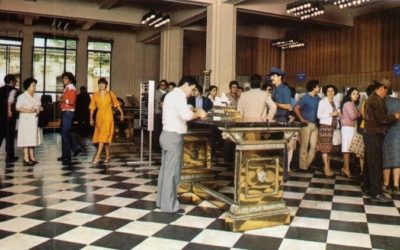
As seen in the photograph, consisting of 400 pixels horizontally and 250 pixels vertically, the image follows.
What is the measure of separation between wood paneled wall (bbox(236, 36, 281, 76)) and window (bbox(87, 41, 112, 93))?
5536 millimetres

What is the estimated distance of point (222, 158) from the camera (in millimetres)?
8586

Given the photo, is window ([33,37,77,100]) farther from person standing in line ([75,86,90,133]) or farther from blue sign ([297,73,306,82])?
blue sign ([297,73,306,82])

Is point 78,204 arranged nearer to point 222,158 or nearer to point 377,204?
point 377,204

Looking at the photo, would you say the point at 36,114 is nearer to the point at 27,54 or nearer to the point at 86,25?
the point at 86,25

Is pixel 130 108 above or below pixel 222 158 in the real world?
above

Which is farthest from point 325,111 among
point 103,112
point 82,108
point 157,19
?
point 82,108

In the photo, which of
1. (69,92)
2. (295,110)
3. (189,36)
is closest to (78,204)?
(69,92)

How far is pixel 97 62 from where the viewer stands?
16.4 meters

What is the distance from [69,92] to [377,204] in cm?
556

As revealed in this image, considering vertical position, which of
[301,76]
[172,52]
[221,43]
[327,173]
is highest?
[172,52]

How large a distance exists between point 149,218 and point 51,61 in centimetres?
1338

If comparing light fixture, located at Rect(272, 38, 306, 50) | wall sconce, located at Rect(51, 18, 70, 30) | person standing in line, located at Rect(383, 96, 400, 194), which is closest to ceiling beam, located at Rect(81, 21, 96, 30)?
wall sconce, located at Rect(51, 18, 70, 30)

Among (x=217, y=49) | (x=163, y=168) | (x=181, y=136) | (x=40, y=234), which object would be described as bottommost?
(x=40, y=234)

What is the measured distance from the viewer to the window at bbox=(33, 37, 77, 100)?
15453 mm
